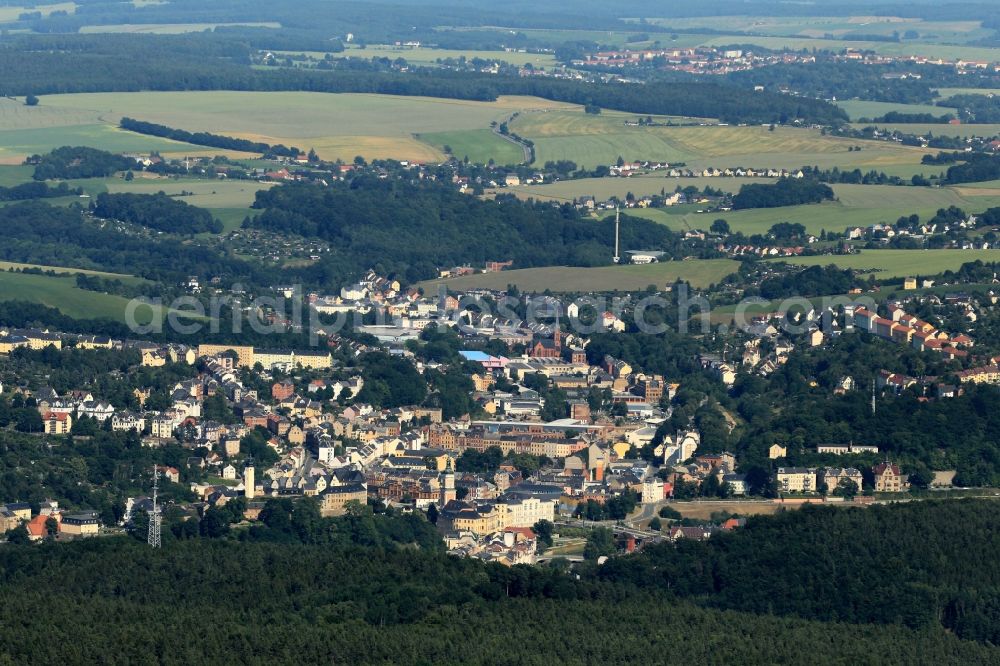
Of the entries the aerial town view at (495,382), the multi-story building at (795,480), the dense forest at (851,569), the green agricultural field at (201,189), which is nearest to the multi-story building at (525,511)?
the aerial town view at (495,382)

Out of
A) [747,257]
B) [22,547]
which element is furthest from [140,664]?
[747,257]

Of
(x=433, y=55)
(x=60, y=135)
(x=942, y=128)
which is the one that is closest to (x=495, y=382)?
(x=60, y=135)

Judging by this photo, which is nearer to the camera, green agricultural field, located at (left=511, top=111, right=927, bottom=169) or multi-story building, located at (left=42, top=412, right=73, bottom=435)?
multi-story building, located at (left=42, top=412, right=73, bottom=435)

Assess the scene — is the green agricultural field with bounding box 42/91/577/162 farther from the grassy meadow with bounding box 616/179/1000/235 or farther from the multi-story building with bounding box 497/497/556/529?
the multi-story building with bounding box 497/497/556/529

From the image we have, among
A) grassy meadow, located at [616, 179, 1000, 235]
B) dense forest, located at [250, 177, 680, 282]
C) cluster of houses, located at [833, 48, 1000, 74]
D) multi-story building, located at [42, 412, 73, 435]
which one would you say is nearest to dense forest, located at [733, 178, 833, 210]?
grassy meadow, located at [616, 179, 1000, 235]

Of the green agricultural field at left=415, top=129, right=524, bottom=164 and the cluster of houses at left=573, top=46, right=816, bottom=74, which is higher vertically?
the green agricultural field at left=415, top=129, right=524, bottom=164

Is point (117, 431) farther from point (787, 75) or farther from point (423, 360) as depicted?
point (787, 75)
